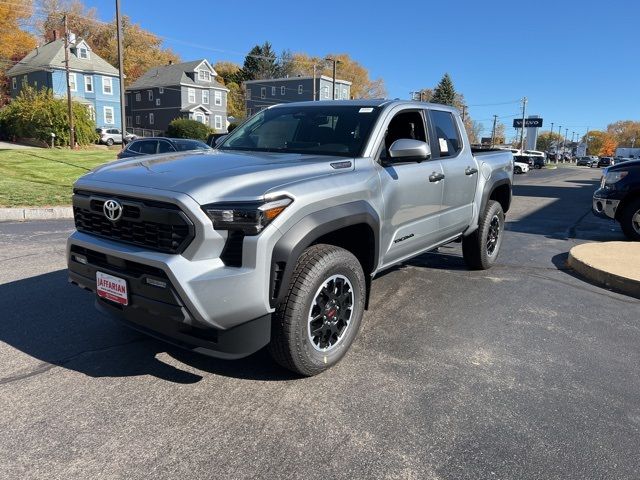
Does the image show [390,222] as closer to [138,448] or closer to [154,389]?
[154,389]

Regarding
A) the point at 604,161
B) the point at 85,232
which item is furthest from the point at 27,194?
the point at 604,161

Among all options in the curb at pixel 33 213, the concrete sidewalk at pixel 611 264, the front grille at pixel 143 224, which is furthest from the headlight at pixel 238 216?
the curb at pixel 33 213

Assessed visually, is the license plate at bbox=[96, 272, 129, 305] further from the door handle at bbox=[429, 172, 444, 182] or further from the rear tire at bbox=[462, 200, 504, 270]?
the rear tire at bbox=[462, 200, 504, 270]

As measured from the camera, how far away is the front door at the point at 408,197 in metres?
3.93

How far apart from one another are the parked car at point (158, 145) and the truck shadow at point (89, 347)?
10048mm

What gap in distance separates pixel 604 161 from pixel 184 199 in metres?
88.6

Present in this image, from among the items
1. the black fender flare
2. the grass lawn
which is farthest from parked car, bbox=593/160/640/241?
the grass lawn

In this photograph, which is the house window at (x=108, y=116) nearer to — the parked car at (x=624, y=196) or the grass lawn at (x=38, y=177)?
the grass lawn at (x=38, y=177)

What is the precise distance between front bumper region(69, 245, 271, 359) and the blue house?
5153cm

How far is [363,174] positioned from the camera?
364 centimetres

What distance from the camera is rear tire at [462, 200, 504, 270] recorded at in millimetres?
5930

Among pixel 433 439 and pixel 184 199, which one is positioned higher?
pixel 184 199

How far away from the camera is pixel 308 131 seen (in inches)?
171

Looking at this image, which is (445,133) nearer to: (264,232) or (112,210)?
(264,232)
